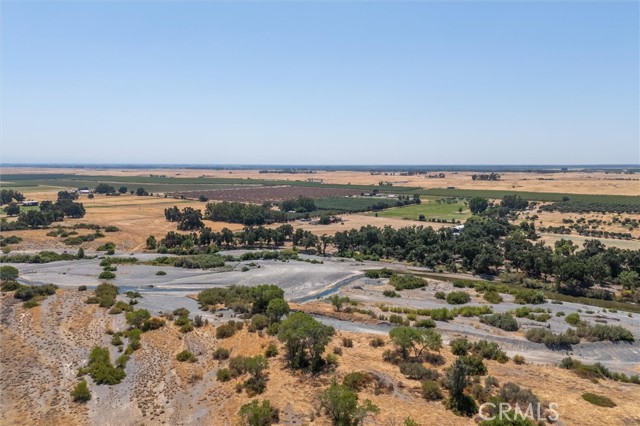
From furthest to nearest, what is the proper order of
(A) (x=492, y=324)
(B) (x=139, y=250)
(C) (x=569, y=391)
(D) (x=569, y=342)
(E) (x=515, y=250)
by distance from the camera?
1. (B) (x=139, y=250)
2. (E) (x=515, y=250)
3. (A) (x=492, y=324)
4. (D) (x=569, y=342)
5. (C) (x=569, y=391)

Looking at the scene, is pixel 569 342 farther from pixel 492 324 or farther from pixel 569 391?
pixel 569 391

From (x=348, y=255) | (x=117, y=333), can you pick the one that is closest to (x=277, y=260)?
(x=348, y=255)

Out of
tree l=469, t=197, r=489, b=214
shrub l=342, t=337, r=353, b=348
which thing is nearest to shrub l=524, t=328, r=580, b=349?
shrub l=342, t=337, r=353, b=348

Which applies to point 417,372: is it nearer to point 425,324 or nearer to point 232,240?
point 425,324

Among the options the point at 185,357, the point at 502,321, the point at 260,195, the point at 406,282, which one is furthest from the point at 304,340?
the point at 260,195

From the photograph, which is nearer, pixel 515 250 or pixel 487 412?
pixel 487 412

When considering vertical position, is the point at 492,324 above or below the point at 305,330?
below

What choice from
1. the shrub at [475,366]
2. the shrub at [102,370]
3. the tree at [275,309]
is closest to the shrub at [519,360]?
the shrub at [475,366]

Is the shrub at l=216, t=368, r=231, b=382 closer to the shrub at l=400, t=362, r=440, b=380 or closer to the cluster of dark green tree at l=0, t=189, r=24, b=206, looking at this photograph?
the shrub at l=400, t=362, r=440, b=380
